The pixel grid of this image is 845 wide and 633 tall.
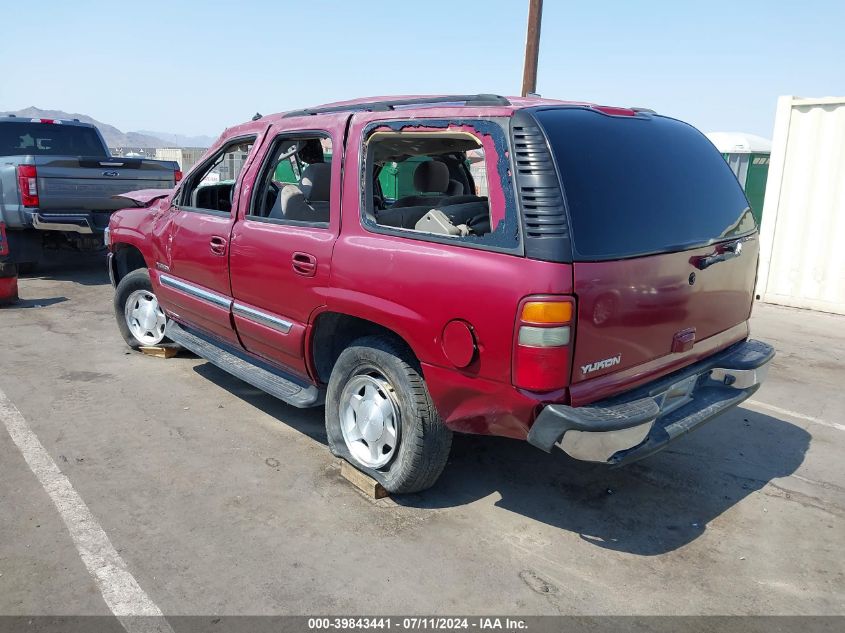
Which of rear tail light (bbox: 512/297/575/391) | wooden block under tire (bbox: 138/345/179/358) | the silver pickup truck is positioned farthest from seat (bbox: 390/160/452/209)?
the silver pickup truck

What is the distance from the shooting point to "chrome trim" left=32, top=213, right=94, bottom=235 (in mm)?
8602

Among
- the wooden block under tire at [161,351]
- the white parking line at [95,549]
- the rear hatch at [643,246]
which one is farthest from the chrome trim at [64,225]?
the rear hatch at [643,246]

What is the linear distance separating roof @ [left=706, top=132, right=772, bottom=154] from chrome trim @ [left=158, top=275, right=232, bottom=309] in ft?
45.2

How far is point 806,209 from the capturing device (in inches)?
346

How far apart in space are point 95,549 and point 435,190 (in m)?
2.98

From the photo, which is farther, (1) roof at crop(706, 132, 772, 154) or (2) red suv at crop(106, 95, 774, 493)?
(1) roof at crop(706, 132, 772, 154)

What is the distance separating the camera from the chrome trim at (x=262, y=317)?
3.95 m

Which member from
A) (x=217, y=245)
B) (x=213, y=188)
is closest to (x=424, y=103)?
(x=217, y=245)

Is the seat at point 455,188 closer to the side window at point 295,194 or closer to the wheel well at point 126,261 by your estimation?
the side window at point 295,194

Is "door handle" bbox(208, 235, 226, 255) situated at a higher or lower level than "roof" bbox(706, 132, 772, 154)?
lower

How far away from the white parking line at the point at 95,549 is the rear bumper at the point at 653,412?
174cm

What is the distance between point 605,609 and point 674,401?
1.10 metres

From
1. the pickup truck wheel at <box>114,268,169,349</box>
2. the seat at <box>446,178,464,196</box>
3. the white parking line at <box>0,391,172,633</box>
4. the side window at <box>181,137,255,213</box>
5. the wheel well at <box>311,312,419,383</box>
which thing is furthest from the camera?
the pickup truck wheel at <box>114,268,169,349</box>

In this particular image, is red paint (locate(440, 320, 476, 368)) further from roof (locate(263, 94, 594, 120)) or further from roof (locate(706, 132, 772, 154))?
roof (locate(706, 132, 772, 154))
